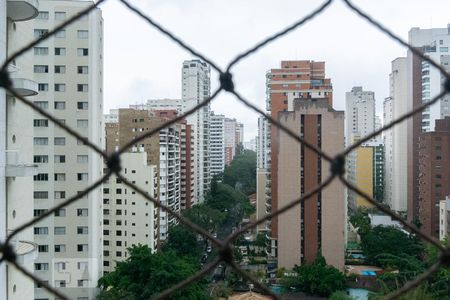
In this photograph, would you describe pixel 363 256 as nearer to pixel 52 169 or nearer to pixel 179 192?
pixel 179 192

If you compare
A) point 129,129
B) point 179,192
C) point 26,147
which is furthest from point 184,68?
point 26,147

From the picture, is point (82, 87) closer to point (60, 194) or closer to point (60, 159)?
point (60, 159)

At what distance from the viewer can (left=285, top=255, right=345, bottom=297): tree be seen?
7062 mm

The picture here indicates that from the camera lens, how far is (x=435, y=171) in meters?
10.0

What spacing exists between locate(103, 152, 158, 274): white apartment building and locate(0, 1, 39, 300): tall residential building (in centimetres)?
482

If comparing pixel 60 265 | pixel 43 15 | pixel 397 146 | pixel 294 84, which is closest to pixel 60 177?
pixel 60 265

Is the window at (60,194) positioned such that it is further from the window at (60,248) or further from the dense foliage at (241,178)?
the dense foliage at (241,178)

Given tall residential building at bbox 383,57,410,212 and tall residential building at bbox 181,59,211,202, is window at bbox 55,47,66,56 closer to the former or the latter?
tall residential building at bbox 181,59,211,202

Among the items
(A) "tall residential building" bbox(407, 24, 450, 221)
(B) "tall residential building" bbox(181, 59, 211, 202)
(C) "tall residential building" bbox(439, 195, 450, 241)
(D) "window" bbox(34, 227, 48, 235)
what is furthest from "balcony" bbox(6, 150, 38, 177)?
(B) "tall residential building" bbox(181, 59, 211, 202)

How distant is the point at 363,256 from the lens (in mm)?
9867

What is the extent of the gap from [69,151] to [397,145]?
10.4m

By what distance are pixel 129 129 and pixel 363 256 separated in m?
5.71

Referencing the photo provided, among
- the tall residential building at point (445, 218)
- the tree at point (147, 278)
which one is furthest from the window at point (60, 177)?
the tall residential building at point (445, 218)

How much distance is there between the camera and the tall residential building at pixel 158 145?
9414mm
